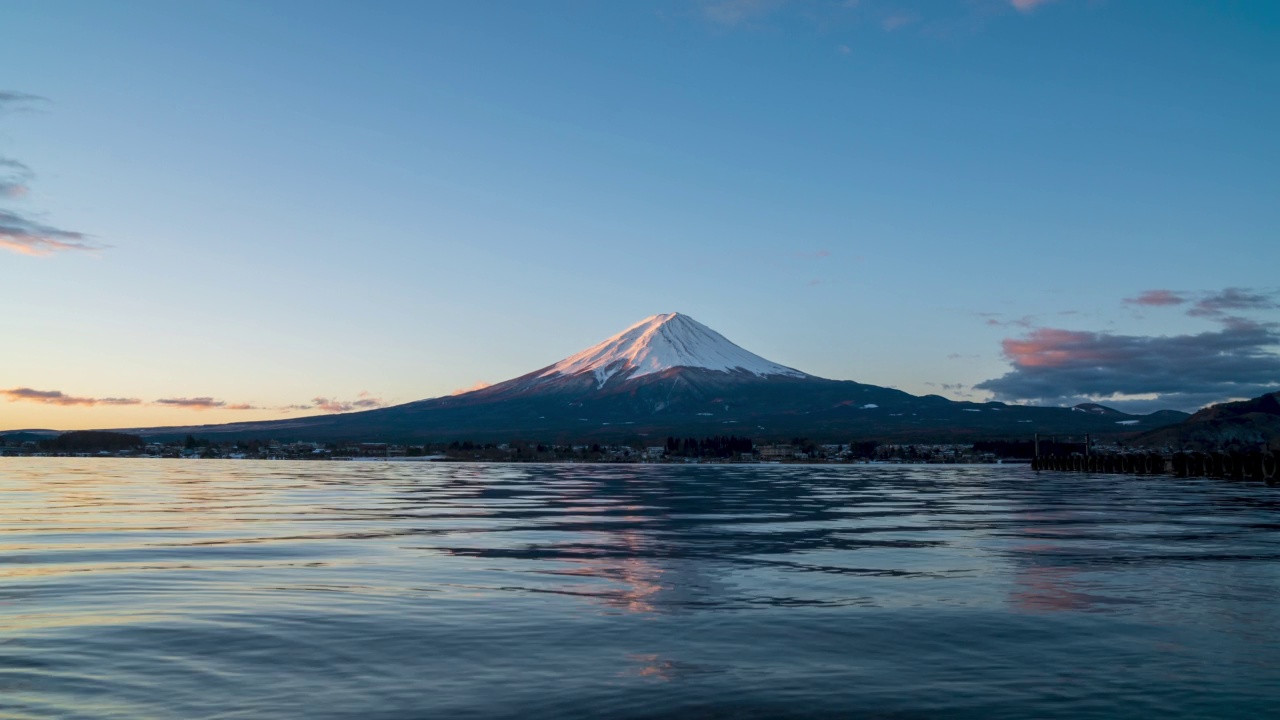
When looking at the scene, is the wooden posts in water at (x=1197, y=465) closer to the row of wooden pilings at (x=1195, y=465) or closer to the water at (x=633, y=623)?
the row of wooden pilings at (x=1195, y=465)

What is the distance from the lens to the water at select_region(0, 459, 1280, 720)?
11914mm

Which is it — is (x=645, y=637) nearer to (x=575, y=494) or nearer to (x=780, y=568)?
(x=780, y=568)

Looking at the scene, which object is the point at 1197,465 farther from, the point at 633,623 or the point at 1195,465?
the point at 633,623

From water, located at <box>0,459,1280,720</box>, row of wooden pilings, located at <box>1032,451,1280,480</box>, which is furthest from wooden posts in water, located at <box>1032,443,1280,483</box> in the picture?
water, located at <box>0,459,1280,720</box>

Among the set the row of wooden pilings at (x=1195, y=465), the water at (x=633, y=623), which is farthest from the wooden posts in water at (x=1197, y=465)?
the water at (x=633, y=623)

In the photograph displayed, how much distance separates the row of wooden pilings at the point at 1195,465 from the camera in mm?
104125

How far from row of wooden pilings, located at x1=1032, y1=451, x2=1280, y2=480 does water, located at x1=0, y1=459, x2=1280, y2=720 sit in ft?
264

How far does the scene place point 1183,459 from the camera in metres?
129

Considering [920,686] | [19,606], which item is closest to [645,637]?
[920,686]

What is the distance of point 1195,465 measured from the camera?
12531 centimetres

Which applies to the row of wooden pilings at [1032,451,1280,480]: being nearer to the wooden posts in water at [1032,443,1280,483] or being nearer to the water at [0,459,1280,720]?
the wooden posts in water at [1032,443,1280,483]

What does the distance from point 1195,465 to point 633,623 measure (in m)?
129

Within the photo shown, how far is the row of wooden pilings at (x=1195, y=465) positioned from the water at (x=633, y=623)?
8036cm

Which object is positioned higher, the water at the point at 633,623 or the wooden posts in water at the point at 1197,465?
the wooden posts in water at the point at 1197,465
